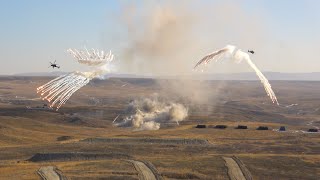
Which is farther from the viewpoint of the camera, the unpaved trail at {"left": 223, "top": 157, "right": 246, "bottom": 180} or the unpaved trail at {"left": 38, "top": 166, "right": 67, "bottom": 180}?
the unpaved trail at {"left": 223, "top": 157, "right": 246, "bottom": 180}

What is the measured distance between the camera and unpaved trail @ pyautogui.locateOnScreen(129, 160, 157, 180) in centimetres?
8006

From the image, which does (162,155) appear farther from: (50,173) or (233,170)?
(50,173)

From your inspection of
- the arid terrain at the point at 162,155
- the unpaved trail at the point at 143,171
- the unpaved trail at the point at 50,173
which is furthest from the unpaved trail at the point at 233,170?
the unpaved trail at the point at 50,173

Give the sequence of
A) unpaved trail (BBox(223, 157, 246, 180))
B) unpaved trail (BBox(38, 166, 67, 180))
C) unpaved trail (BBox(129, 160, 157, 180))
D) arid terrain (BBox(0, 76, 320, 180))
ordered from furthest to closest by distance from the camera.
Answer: arid terrain (BBox(0, 76, 320, 180)) < unpaved trail (BBox(223, 157, 246, 180)) < unpaved trail (BBox(129, 160, 157, 180)) < unpaved trail (BBox(38, 166, 67, 180))

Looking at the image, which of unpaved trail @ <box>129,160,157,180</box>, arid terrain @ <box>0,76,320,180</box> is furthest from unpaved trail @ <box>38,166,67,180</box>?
unpaved trail @ <box>129,160,157,180</box>

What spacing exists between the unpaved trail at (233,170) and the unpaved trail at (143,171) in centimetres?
1355

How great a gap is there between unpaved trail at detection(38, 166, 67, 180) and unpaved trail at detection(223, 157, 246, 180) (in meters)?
28.5

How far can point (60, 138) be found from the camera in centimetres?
14775

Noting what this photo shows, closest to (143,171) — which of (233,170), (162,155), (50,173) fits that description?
(50,173)

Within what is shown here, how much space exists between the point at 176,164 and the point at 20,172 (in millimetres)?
28211

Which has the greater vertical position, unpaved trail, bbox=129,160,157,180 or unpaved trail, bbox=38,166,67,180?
unpaved trail, bbox=129,160,157,180

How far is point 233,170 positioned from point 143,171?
54.0ft

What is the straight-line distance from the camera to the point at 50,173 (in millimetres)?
83500

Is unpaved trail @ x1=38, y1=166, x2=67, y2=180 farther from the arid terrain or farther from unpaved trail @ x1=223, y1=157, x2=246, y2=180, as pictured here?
unpaved trail @ x1=223, y1=157, x2=246, y2=180
